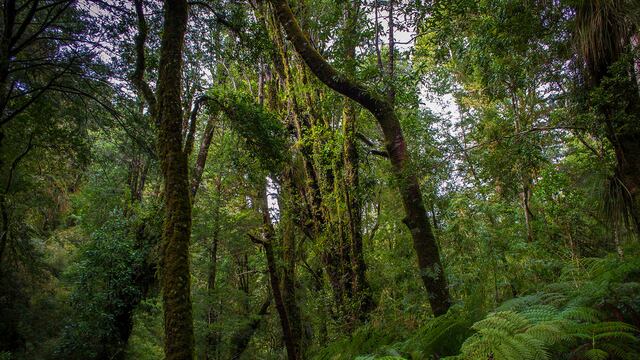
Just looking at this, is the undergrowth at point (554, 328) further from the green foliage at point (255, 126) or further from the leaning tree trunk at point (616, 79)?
the green foliage at point (255, 126)

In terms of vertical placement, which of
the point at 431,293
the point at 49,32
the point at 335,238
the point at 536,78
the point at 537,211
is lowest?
the point at 431,293

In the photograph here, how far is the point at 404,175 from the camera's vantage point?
17.2 ft

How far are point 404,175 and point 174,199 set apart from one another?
10.4 feet

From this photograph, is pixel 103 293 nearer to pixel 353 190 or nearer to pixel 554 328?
pixel 353 190

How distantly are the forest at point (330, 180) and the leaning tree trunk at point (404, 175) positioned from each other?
1.2 inches

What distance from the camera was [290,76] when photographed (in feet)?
30.4

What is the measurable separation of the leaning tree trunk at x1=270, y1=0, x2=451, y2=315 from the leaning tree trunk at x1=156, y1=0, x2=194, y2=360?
190 cm

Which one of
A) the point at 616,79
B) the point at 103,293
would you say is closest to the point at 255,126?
the point at 616,79

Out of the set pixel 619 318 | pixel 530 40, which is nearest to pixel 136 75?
pixel 530 40

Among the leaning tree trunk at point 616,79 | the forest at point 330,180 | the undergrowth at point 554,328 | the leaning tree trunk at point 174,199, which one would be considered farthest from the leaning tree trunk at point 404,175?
the leaning tree trunk at point 616,79

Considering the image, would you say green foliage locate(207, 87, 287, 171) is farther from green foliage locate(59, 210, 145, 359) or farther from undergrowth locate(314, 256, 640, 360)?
green foliage locate(59, 210, 145, 359)

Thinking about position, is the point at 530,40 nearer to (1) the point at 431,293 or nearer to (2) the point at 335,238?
(1) the point at 431,293

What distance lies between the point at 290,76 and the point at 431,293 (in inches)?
244

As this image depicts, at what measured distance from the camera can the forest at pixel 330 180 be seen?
4676 mm
